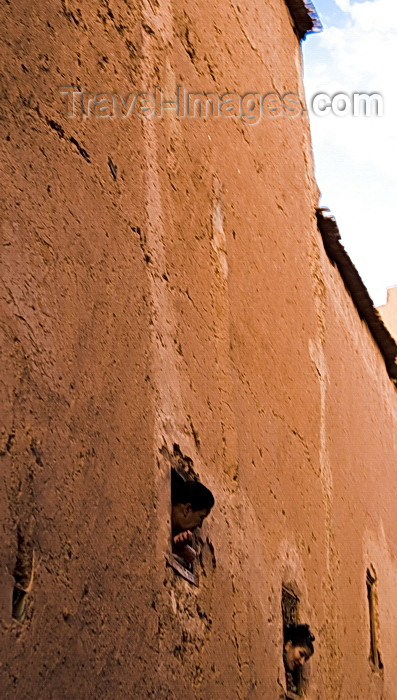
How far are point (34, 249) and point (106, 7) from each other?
1.39m

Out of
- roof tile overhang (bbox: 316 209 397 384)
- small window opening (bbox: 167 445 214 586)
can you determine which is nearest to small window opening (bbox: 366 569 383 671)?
roof tile overhang (bbox: 316 209 397 384)

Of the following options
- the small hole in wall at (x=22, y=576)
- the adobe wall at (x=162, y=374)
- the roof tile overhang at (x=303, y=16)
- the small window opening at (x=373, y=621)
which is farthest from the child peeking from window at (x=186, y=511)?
the roof tile overhang at (x=303, y=16)

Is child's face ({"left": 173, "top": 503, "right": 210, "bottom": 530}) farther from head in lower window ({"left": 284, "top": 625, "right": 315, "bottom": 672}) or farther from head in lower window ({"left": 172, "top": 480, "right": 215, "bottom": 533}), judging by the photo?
head in lower window ({"left": 284, "top": 625, "right": 315, "bottom": 672})

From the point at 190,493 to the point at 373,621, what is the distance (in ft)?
12.5

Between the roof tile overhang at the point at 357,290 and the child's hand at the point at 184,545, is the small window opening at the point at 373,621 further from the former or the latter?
the child's hand at the point at 184,545

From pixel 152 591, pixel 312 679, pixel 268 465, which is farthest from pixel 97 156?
pixel 312 679

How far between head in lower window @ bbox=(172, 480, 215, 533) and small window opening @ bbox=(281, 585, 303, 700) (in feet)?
4.57

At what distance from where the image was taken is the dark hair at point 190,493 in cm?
464

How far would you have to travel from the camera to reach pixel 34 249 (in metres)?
3.77

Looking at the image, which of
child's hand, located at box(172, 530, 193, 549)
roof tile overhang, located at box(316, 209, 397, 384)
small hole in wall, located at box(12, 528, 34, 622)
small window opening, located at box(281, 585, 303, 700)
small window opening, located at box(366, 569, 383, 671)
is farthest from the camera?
roof tile overhang, located at box(316, 209, 397, 384)

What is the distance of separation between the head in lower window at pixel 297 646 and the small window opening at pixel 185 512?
136cm

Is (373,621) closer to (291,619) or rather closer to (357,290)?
(291,619)

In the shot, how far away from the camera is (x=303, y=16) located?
27.2 ft

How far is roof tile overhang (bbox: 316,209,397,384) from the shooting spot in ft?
26.2
